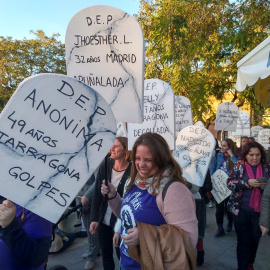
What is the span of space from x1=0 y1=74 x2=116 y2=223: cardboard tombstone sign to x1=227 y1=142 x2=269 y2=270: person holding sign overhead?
221cm

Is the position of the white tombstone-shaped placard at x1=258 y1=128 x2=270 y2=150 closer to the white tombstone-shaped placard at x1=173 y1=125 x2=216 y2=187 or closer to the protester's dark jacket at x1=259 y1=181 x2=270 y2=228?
the white tombstone-shaped placard at x1=173 y1=125 x2=216 y2=187

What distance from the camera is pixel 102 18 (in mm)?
2131

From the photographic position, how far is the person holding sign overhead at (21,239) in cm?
141

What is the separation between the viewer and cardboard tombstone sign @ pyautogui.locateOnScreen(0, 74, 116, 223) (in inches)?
52.5

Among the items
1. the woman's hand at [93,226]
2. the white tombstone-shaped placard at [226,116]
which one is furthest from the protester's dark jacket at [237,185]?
the white tombstone-shaped placard at [226,116]

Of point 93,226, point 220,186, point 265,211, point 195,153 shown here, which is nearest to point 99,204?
point 93,226

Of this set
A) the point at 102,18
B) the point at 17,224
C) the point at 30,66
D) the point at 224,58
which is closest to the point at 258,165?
the point at 102,18

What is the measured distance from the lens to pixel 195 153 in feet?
11.1

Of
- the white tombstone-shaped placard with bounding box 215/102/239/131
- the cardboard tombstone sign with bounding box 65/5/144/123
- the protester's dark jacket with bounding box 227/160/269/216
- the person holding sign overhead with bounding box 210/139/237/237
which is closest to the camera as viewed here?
the cardboard tombstone sign with bounding box 65/5/144/123

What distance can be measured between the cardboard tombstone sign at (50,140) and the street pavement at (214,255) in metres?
2.72

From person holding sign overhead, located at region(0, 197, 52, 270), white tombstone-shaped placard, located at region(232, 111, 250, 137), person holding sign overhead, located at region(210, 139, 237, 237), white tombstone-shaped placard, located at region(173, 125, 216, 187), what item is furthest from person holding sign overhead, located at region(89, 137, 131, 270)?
→ white tombstone-shaped placard, located at region(232, 111, 250, 137)

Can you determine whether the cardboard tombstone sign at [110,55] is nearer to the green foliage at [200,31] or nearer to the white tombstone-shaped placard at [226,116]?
the green foliage at [200,31]

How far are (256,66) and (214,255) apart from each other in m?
2.67

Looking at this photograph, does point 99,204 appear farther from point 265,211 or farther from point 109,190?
point 265,211
